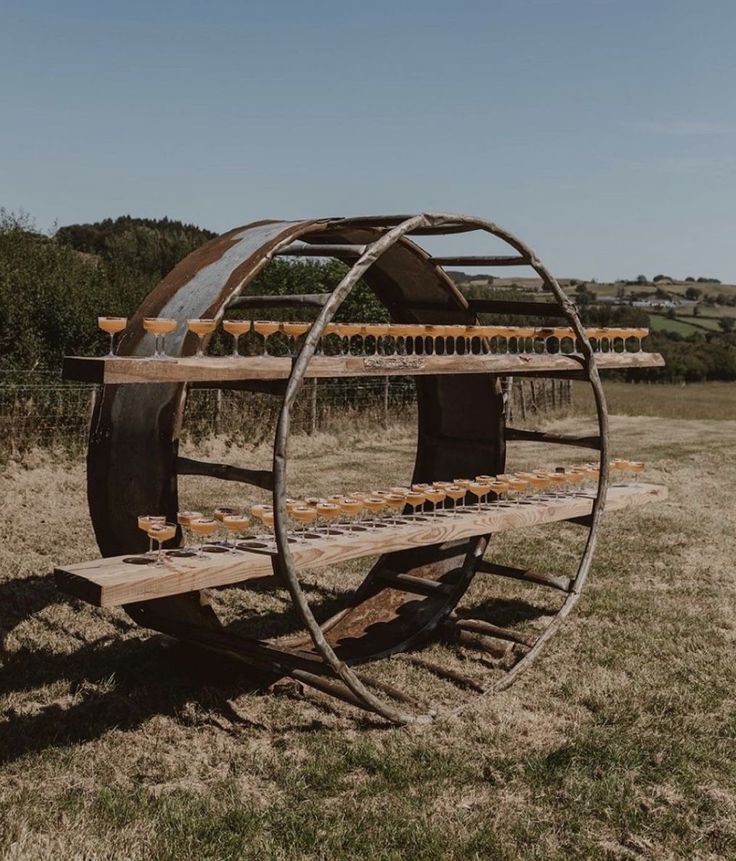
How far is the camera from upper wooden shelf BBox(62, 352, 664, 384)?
382cm

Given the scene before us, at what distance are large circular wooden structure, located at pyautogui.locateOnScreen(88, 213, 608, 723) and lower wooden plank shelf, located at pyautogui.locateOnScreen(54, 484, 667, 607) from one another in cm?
16

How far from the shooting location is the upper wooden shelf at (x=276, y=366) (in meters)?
3.82

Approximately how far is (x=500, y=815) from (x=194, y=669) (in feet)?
6.98

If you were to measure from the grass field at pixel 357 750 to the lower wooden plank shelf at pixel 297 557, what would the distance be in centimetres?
86

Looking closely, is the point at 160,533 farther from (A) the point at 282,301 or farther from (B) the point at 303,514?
(A) the point at 282,301

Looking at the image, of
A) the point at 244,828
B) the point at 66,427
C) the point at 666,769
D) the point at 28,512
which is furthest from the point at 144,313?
the point at 66,427

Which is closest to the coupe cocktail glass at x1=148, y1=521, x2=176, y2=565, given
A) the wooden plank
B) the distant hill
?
the wooden plank

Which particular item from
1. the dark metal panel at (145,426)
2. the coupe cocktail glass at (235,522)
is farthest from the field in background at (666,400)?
the coupe cocktail glass at (235,522)

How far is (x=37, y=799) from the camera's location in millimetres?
3918

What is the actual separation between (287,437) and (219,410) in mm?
11000

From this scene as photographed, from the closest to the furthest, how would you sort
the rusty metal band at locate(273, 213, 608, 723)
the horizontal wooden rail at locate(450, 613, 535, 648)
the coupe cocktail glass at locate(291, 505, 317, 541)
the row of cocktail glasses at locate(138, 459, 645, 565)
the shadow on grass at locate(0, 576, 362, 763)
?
1. the rusty metal band at locate(273, 213, 608, 723)
2. the row of cocktail glasses at locate(138, 459, 645, 565)
3. the shadow on grass at locate(0, 576, 362, 763)
4. the coupe cocktail glass at locate(291, 505, 317, 541)
5. the horizontal wooden rail at locate(450, 613, 535, 648)

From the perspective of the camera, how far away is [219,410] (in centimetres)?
1523

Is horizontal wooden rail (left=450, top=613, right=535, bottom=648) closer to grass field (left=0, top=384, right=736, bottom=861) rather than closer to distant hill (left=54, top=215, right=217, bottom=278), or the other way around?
grass field (left=0, top=384, right=736, bottom=861)

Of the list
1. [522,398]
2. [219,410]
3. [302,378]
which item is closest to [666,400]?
[522,398]
